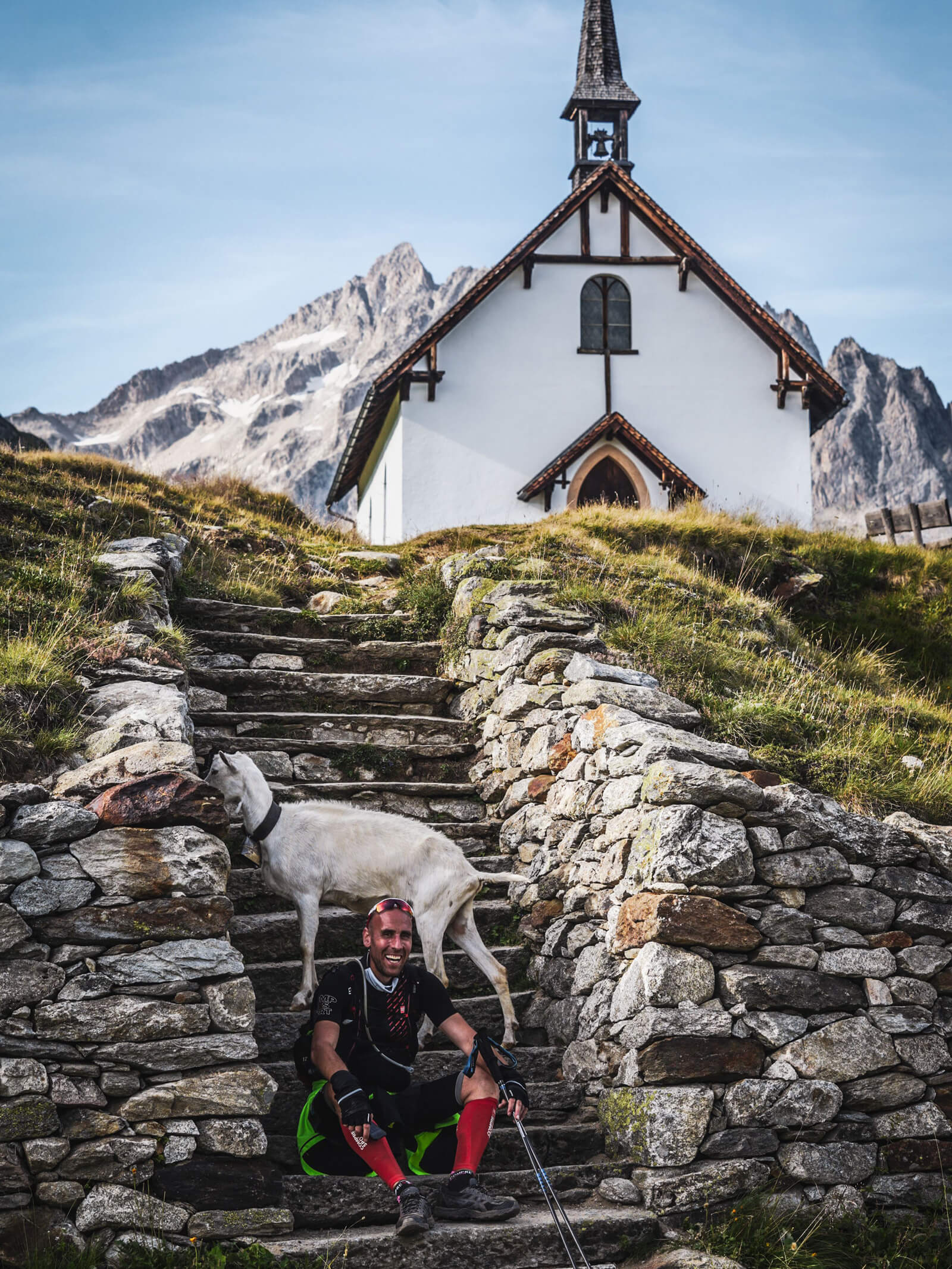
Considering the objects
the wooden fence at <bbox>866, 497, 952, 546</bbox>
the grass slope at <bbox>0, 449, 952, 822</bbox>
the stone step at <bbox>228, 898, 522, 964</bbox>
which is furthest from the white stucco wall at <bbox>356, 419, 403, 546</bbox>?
the stone step at <bbox>228, 898, 522, 964</bbox>

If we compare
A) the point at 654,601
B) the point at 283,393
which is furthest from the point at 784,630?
the point at 283,393

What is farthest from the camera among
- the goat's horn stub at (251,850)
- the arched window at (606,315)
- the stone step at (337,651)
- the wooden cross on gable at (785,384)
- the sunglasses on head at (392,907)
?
the wooden cross on gable at (785,384)

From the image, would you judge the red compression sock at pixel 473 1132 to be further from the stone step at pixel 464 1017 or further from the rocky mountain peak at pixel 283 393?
the rocky mountain peak at pixel 283 393

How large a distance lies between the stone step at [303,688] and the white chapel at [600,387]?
9.64 metres

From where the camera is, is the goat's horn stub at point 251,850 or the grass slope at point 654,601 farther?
the grass slope at point 654,601

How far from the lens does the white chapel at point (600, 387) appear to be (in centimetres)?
1878

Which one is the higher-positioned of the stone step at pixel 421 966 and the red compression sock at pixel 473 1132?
the stone step at pixel 421 966

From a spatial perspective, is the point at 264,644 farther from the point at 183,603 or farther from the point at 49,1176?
the point at 49,1176

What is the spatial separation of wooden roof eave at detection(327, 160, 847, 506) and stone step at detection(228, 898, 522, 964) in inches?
506

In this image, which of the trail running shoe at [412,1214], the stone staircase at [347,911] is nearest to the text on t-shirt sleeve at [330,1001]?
the stone staircase at [347,911]

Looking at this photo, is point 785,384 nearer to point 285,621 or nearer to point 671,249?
point 671,249

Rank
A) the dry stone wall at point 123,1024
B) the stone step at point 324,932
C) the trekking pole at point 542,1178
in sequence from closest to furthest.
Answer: the dry stone wall at point 123,1024
the trekking pole at point 542,1178
the stone step at point 324,932

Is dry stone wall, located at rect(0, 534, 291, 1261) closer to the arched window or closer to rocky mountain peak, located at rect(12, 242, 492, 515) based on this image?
the arched window

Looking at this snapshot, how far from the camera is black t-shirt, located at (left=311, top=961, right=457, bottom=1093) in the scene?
204 inches
